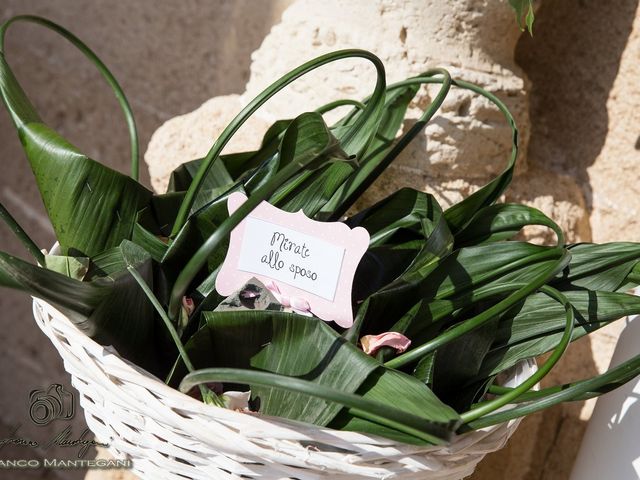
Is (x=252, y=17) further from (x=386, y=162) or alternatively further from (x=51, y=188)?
(x=51, y=188)

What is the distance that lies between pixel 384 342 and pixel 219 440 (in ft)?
0.55

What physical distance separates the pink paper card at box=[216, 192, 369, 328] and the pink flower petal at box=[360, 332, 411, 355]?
0.9 inches

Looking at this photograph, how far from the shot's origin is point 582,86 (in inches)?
41.2

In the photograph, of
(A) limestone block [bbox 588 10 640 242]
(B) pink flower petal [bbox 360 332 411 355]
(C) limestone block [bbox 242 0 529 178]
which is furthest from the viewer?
(A) limestone block [bbox 588 10 640 242]

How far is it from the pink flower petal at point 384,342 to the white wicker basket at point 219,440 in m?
0.09

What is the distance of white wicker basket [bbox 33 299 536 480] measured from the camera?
0.53m

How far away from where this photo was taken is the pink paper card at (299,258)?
632 mm

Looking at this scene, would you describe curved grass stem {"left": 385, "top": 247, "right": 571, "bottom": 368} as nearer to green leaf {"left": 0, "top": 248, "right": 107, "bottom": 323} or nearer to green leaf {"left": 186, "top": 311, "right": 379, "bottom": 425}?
green leaf {"left": 186, "top": 311, "right": 379, "bottom": 425}

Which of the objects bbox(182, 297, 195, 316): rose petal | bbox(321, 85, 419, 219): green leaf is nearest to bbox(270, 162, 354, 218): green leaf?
bbox(321, 85, 419, 219): green leaf

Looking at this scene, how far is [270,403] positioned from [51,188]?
0.29 metres

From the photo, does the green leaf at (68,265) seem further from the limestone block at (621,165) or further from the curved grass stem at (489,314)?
the limestone block at (621,165)

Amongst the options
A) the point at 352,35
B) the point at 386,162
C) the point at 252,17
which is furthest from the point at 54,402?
the point at 252,17

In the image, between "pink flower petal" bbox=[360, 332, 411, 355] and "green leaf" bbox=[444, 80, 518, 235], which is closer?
"pink flower petal" bbox=[360, 332, 411, 355]

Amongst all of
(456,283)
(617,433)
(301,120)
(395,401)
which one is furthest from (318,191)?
(617,433)
